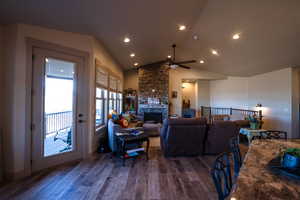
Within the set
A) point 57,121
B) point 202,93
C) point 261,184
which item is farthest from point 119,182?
point 202,93

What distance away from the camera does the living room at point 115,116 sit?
2.19 metres

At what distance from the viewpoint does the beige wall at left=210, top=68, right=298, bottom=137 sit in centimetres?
551

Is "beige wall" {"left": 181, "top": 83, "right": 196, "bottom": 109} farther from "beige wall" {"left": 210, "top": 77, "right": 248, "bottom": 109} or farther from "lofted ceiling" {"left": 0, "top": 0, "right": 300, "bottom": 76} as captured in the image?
"lofted ceiling" {"left": 0, "top": 0, "right": 300, "bottom": 76}

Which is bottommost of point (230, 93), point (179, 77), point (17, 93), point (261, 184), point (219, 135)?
point (219, 135)

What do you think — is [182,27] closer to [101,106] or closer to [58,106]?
[101,106]

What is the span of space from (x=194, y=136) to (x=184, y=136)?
0.86 feet

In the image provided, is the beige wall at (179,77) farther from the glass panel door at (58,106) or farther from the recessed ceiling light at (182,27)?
the glass panel door at (58,106)

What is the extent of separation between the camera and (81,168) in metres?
3.02

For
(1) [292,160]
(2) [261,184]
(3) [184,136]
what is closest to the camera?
(2) [261,184]

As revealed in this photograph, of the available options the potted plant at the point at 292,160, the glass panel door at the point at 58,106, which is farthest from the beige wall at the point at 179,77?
the potted plant at the point at 292,160

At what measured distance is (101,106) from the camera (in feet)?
15.3

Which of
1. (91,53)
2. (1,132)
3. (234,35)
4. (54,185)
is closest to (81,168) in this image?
(54,185)

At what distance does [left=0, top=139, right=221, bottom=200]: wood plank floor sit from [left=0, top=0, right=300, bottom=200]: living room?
0.02 metres

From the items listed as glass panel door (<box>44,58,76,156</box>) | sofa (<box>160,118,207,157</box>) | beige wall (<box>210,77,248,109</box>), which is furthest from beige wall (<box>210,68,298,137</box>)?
glass panel door (<box>44,58,76,156</box>)
